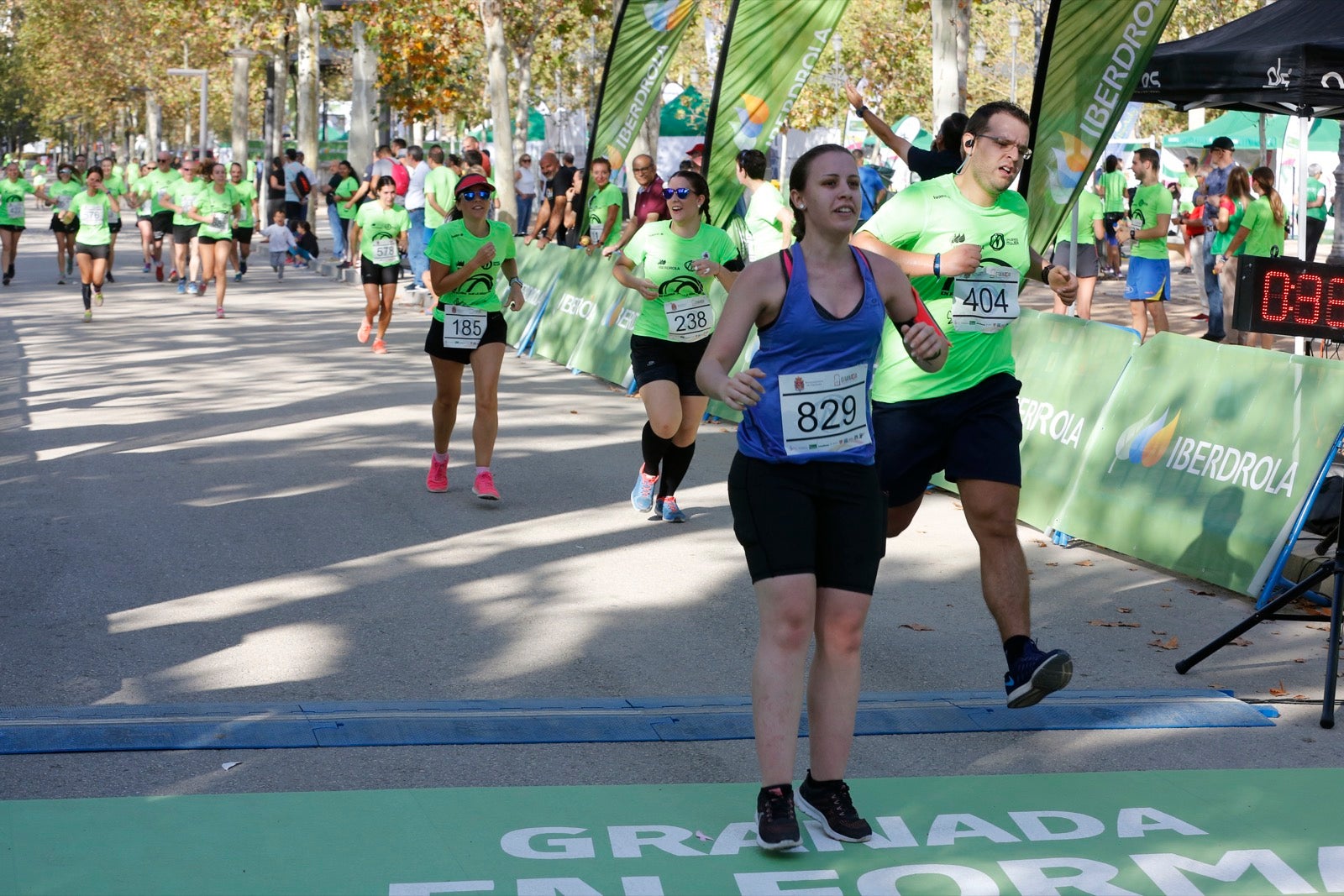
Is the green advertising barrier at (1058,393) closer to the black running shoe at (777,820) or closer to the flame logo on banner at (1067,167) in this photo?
the flame logo on banner at (1067,167)

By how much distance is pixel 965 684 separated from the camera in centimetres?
625

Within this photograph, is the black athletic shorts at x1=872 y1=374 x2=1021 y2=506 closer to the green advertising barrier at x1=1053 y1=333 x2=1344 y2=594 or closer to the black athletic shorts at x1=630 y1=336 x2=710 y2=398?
the green advertising barrier at x1=1053 y1=333 x2=1344 y2=594

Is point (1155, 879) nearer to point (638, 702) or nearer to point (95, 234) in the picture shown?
point (638, 702)

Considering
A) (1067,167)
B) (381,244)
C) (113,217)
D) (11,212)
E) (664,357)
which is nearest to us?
(664,357)

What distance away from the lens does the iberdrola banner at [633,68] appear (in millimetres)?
16703

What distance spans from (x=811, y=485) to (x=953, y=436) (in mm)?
1341

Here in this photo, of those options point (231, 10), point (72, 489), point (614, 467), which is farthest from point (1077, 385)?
point (231, 10)

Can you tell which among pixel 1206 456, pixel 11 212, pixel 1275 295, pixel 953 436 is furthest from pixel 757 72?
pixel 11 212

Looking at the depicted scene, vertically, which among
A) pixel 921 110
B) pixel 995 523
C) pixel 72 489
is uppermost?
pixel 921 110

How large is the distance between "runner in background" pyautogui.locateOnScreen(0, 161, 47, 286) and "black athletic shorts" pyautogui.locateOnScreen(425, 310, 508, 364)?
649 inches

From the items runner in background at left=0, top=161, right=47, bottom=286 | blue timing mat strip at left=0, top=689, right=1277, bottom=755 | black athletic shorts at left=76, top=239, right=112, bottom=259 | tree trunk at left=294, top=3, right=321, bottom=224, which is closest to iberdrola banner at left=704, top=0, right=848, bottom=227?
blue timing mat strip at left=0, top=689, right=1277, bottom=755

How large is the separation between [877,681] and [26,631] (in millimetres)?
3408

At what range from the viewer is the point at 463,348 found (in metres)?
9.44

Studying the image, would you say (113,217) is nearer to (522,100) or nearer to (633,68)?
(633,68)
